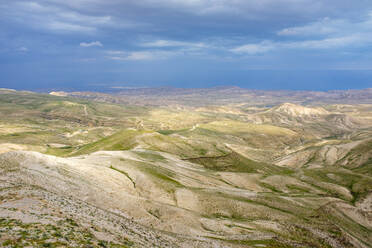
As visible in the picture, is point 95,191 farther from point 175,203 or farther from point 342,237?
point 342,237

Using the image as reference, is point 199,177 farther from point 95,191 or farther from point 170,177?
point 95,191

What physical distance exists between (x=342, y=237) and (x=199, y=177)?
6083 cm

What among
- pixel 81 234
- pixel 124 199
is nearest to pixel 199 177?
pixel 124 199

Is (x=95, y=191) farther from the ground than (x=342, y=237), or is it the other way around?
(x=95, y=191)

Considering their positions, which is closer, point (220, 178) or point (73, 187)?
point (73, 187)

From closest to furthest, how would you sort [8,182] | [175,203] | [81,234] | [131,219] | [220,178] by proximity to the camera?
[81,234] < [8,182] < [131,219] < [175,203] < [220,178]

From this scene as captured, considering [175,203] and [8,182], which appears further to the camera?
[175,203]

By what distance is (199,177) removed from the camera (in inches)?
4756

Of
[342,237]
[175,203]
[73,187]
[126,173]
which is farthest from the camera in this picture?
[126,173]

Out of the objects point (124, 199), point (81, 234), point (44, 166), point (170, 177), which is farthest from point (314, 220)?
point (44, 166)

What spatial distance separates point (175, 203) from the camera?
7812 centimetres

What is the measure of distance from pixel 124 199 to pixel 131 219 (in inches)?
395

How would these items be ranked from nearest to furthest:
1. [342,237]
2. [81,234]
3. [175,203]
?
[81,234] < [342,237] < [175,203]

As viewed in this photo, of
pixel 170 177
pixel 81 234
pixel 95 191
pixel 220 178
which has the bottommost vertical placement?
pixel 220 178
